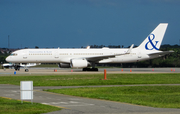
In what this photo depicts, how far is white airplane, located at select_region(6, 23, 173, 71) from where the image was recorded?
49.9 metres

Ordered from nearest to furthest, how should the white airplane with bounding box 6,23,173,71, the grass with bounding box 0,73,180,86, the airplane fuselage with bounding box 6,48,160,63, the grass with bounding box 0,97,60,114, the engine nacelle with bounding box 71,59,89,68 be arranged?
1. the grass with bounding box 0,97,60,114
2. the grass with bounding box 0,73,180,86
3. the engine nacelle with bounding box 71,59,89,68
4. the white airplane with bounding box 6,23,173,71
5. the airplane fuselage with bounding box 6,48,160,63

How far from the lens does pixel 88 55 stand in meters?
51.5

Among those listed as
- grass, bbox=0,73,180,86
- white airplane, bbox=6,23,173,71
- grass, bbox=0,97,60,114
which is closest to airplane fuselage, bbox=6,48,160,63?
white airplane, bbox=6,23,173,71

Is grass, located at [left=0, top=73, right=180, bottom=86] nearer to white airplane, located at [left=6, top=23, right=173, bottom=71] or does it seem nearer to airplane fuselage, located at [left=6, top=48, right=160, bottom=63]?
white airplane, located at [left=6, top=23, right=173, bottom=71]

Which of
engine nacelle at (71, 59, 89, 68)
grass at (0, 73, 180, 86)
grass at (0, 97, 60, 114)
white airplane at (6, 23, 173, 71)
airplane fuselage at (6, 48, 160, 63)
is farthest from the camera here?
airplane fuselage at (6, 48, 160, 63)

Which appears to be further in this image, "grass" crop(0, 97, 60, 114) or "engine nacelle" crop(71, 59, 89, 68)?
"engine nacelle" crop(71, 59, 89, 68)

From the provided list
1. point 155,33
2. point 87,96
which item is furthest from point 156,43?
point 87,96

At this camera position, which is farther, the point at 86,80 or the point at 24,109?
the point at 86,80

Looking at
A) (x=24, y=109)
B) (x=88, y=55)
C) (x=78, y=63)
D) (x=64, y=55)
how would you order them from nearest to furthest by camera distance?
1. (x=24, y=109)
2. (x=78, y=63)
3. (x=64, y=55)
4. (x=88, y=55)

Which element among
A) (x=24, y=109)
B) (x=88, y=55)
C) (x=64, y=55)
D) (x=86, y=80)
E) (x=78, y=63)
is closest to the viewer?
(x=24, y=109)

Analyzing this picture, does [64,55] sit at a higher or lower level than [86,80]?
higher

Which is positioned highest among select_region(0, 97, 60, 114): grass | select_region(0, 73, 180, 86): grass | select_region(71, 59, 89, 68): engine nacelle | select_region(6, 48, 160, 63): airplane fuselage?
select_region(6, 48, 160, 63): airplane fuselage

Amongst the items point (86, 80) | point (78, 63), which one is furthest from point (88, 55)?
point (86, 80)

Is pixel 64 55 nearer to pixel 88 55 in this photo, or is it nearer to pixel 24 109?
pixel 88 55
